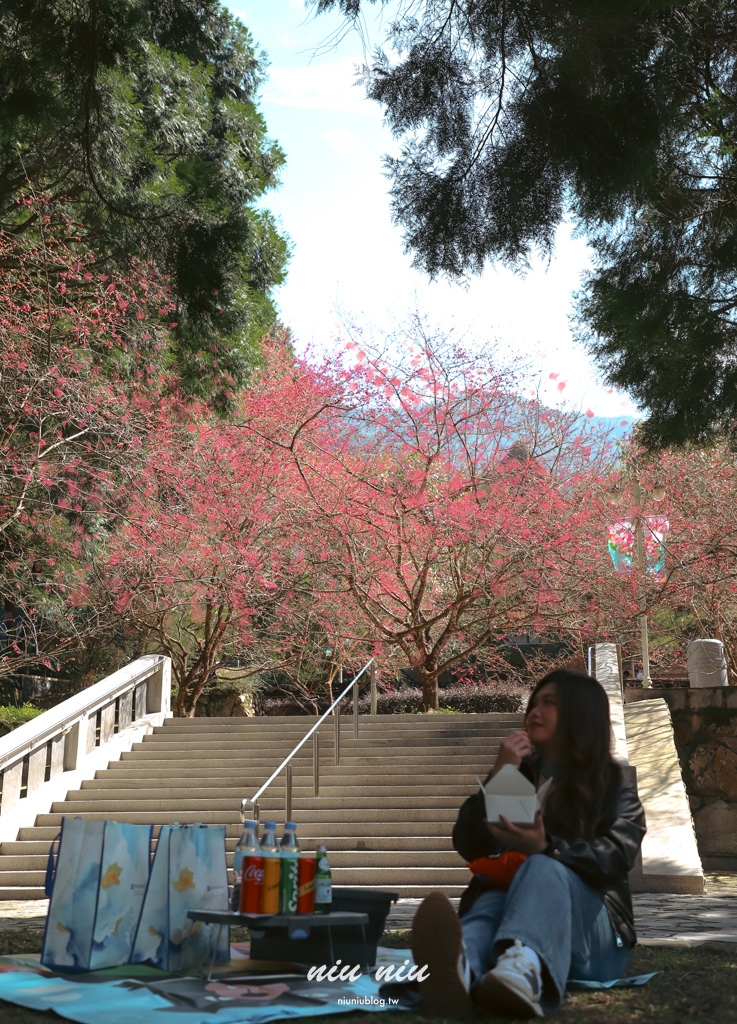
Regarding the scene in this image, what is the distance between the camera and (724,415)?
5488 mm

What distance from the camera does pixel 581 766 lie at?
10.4 feet

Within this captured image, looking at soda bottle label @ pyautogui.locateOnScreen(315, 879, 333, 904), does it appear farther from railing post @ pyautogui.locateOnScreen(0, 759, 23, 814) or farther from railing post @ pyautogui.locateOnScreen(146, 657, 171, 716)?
railing post @ pyautogui.locateOnScreen(146, 657, 171, 716)

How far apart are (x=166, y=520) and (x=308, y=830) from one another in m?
5.67

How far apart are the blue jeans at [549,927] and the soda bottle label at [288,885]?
0.57 meters

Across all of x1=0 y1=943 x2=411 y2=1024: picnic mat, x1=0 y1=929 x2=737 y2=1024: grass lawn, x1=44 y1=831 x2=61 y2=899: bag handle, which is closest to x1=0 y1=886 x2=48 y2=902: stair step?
x1=0 y1=929 x2=737 y2=1024: grass lawn

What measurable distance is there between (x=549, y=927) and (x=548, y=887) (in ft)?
0.35

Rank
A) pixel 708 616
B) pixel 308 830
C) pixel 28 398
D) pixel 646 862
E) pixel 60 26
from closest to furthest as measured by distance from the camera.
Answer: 1. pixel 60 26
2. pixel 646 862
3. pixel 308 830
4. pixel 28 398
5. pixel 708 616

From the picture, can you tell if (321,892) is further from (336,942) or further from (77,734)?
(77,734)

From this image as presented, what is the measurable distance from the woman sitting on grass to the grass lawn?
9cm

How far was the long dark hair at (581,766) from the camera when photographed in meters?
3.14

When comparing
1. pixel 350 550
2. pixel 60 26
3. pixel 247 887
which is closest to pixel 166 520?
pixel 350 550

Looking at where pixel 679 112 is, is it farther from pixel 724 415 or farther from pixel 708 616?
pixel 708 616

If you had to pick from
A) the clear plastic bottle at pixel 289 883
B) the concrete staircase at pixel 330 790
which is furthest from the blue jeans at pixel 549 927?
the concrete staircase at pixel 330 790

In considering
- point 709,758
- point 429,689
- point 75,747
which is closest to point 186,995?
point 75,747
